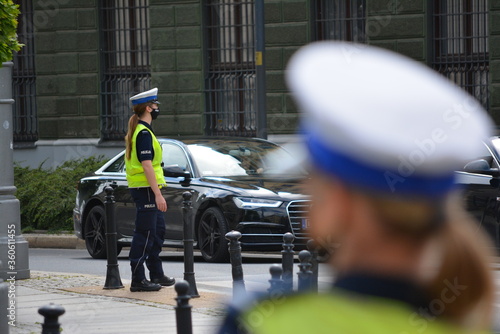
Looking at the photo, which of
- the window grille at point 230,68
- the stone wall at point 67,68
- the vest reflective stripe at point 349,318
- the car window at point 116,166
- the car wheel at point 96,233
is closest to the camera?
the vest reflective stripe at point 349,318

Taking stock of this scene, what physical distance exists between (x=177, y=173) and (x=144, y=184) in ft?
9.06

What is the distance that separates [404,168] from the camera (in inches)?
49.6

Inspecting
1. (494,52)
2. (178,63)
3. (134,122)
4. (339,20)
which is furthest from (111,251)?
(178,63)

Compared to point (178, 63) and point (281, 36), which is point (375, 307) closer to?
point (281, 36)

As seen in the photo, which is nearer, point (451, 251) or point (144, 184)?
point (451, 251)

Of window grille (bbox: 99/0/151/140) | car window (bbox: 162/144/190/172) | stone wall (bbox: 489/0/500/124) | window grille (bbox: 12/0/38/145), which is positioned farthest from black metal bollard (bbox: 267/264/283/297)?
window grille (bbox: 12/0/38/145)

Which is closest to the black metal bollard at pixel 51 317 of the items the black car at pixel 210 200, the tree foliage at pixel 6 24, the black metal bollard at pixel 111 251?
the tree foliage at pixel 6 24

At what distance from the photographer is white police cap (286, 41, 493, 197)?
1.24 metres

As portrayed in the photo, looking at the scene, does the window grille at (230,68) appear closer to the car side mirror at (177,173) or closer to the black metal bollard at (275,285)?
the car side mirror at (177,173)

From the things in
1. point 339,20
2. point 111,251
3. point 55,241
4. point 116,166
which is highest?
point 339,20

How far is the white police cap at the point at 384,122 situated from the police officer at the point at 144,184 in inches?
349

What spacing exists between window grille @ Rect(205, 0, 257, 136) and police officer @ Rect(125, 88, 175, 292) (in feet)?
38.0

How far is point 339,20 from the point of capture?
69.6 feet

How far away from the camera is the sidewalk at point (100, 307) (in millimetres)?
8398
